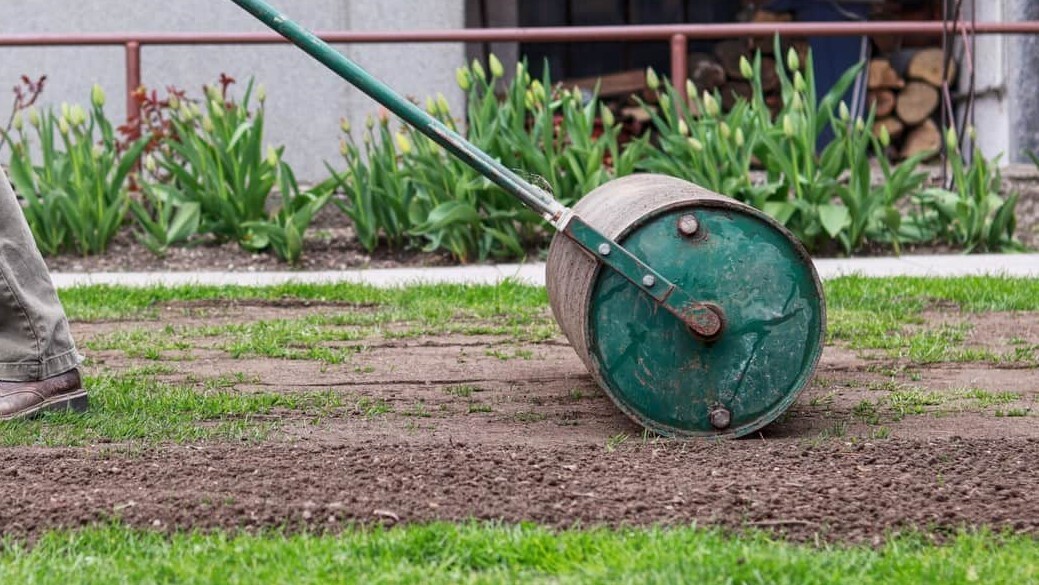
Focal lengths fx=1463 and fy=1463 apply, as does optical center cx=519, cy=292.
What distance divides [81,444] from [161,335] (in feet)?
5.70

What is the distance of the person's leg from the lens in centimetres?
358

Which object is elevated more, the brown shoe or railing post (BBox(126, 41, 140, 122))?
railing post (BBox(126, 41, 140, 122))

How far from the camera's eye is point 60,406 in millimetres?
3652

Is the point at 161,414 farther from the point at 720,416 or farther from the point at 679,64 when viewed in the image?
the point at 679,64

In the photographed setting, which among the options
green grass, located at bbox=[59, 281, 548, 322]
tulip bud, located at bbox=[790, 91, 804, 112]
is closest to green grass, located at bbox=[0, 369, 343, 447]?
green grass, located at bbox=[59, 281, 548, 322]

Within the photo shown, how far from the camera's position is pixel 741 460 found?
122 inches

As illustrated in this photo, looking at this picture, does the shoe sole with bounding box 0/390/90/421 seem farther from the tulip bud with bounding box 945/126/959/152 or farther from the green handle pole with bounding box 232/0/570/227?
the tulip bud with bounding box 945/126/959/152

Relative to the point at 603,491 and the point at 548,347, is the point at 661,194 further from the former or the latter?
the point at 548,347

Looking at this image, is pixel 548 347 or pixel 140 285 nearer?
pixel 548 347

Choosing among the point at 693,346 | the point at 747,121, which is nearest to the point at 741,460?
the point at 693,346

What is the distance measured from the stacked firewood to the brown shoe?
790 cm

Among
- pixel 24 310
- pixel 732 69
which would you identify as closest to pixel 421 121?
pixel 24 310

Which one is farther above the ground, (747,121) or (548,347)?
(747,121)

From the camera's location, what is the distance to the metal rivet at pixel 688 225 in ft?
10.9
